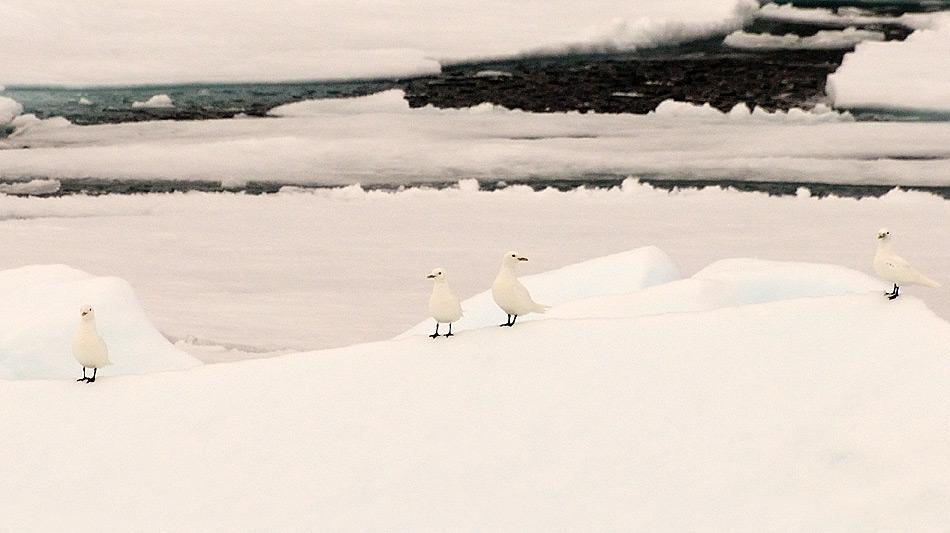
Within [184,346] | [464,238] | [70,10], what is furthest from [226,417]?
[70,10]

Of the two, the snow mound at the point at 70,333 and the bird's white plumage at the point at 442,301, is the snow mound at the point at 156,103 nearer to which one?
the snow mound at the point at 70,333

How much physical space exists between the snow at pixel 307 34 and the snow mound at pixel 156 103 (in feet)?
1.96

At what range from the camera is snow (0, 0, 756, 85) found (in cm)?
2006

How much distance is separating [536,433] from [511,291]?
2.27 feet

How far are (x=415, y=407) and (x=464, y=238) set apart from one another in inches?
332

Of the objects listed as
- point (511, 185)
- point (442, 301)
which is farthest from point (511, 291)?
point (511, 185)

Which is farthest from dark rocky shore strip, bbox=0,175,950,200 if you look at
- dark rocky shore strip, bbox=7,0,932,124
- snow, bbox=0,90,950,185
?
dark rocky shore strip, bbox=7,0,932,124

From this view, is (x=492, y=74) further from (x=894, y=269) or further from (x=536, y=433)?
(x=536, y=433)

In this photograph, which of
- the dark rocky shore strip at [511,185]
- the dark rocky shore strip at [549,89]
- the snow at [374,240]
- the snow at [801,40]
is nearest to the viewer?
the snow at [374,240]

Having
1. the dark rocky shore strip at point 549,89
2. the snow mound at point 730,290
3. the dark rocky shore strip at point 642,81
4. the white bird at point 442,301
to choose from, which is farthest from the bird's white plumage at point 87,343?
the dark rocky shore strip at point 642,81

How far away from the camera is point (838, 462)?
5531 mm

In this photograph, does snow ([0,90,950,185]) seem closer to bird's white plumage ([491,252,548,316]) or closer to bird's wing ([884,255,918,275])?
bird's wing ([884,255,918,275])

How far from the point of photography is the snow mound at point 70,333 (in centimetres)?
853

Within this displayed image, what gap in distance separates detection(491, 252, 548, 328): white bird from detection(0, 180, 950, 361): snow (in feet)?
16.6
